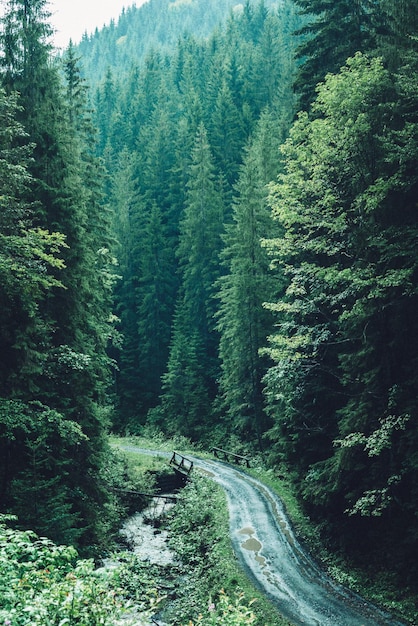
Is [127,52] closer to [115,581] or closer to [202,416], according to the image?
[202,416]

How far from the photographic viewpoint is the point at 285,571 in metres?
14.9

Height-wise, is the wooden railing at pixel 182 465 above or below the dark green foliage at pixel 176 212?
below

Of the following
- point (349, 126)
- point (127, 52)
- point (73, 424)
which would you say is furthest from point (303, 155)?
point (127, 52)

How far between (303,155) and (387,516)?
42.8 ft

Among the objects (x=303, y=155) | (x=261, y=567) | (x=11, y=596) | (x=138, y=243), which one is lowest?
(x=261, y=567)

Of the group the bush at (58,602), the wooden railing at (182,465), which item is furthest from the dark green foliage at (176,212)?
the bush at (58,602)

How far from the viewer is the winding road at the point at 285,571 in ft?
40.9

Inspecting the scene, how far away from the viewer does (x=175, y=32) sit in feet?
583

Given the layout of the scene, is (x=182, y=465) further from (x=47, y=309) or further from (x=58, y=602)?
(x=58, y=602)

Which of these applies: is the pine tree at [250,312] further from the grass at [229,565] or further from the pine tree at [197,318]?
the grass at [229,565]

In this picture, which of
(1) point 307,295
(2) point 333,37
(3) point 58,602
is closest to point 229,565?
(1) point 307,295

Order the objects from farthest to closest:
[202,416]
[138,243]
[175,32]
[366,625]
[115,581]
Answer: [175,32], [138,243], [202,416], [366,625], [115,581]

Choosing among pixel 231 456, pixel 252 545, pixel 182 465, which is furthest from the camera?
pixel 231 456

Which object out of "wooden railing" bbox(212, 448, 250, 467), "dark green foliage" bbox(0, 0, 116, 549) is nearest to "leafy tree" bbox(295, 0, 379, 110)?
"dark green foliage" bbox(0, 0, 116, 549)
